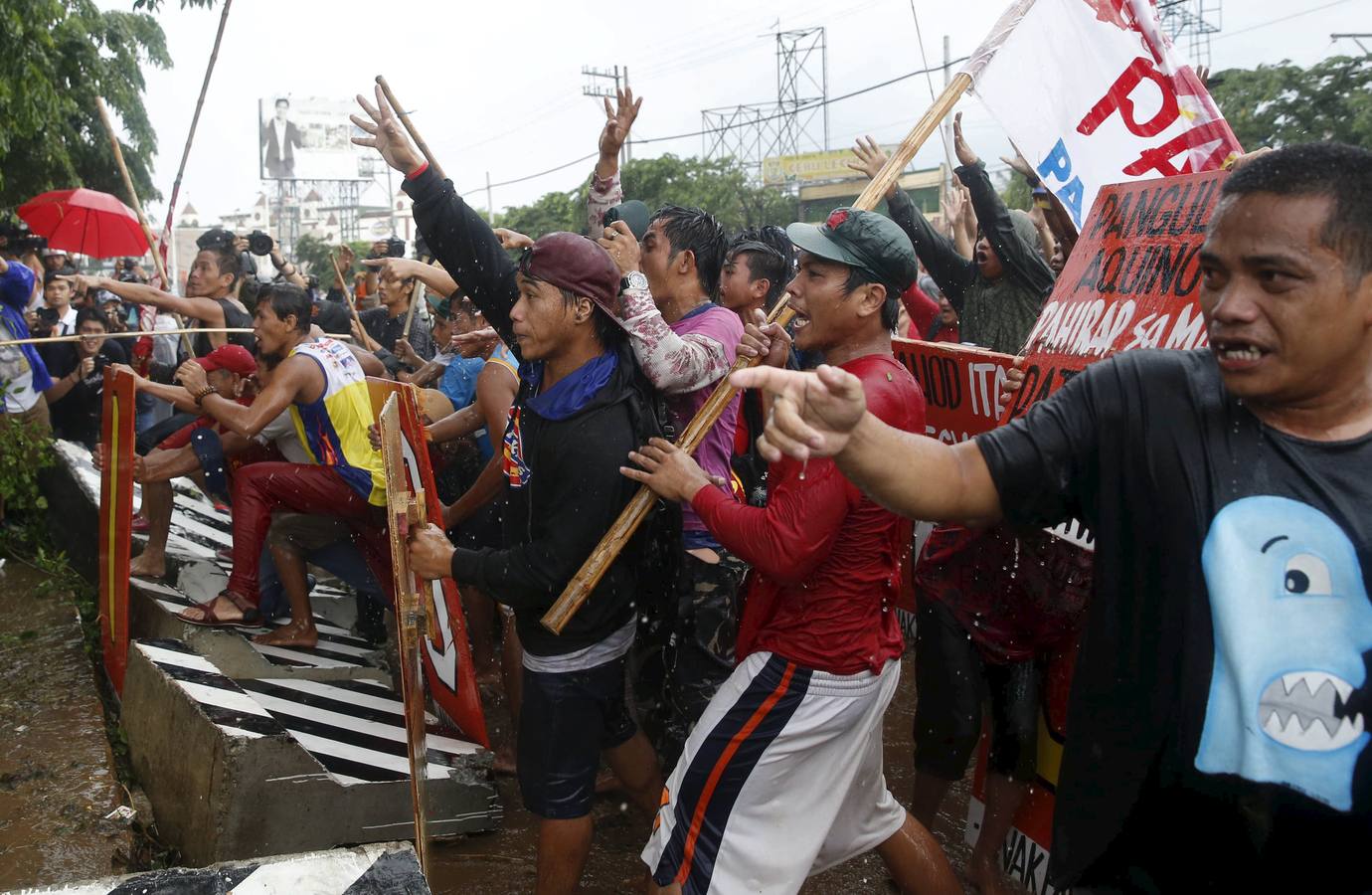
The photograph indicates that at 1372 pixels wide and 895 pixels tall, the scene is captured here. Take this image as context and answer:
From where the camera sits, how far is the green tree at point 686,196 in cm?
3666

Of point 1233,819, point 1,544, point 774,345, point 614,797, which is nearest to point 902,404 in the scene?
point 774,345

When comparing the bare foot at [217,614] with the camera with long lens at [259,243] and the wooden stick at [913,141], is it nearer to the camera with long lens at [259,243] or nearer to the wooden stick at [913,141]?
the wooden stick at [913,141]

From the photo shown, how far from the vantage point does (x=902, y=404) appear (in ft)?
9.40

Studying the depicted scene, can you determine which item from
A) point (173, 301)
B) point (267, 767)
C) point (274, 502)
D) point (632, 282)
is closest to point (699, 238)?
point (632, 282)

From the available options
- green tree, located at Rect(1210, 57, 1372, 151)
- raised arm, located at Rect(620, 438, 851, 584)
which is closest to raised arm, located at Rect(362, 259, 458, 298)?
raised arm, located at Rect(620, 438, 851, 584)

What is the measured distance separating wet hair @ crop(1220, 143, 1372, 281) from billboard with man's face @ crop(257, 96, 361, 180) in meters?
113

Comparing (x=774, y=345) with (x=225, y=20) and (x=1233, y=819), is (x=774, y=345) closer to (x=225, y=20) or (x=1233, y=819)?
(x=1233, y=819)

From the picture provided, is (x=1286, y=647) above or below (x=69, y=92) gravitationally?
below

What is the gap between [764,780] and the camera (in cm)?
279

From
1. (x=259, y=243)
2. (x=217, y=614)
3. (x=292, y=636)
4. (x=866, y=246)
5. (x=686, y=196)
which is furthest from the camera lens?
(x=686, y=196)

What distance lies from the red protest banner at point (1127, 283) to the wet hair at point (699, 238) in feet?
4.37

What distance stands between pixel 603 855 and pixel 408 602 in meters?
1.40

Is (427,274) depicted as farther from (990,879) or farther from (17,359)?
(17,359)

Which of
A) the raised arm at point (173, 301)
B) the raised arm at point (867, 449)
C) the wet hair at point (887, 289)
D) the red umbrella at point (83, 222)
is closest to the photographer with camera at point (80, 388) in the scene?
the red umbrella at point (83, 222)
